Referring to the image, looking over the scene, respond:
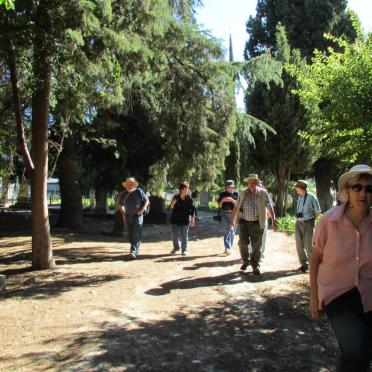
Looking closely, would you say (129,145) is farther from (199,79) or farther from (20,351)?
(20,351)

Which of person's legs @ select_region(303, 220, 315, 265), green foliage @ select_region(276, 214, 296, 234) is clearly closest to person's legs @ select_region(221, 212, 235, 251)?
person's legs @ select_region(303, 220, 315, 265)

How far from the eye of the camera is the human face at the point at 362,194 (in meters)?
3.25

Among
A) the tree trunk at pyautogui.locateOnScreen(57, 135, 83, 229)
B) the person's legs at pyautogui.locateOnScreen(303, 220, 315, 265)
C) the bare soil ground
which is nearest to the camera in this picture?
the bare soil ground

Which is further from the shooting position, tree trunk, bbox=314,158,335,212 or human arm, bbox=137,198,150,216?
tree trunk, bbox=314,158,335,212

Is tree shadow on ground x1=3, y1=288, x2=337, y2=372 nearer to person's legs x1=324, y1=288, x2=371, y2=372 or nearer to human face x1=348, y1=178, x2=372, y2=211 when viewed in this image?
person's legs x1=324, y1=288, x2=371, y2=372

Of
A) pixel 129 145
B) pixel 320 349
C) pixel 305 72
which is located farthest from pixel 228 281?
pixel 129 145

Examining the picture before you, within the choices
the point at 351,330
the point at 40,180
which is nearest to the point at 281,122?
the point at 40,180

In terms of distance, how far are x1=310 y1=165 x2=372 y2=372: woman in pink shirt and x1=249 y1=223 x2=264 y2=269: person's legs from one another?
4.91m

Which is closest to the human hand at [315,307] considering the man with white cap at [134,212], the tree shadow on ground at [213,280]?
the tree shadow on ground at [213,280]

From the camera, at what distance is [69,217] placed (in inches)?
664

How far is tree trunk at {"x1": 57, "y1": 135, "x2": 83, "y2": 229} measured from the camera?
54.0 ft

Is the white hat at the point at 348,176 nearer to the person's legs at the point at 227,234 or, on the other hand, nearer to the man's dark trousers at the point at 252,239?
the man's dark trousers at the point at 252,239

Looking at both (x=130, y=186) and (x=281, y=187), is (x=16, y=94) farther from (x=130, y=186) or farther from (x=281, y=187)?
(x=281, y=187)

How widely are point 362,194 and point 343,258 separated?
47cm
